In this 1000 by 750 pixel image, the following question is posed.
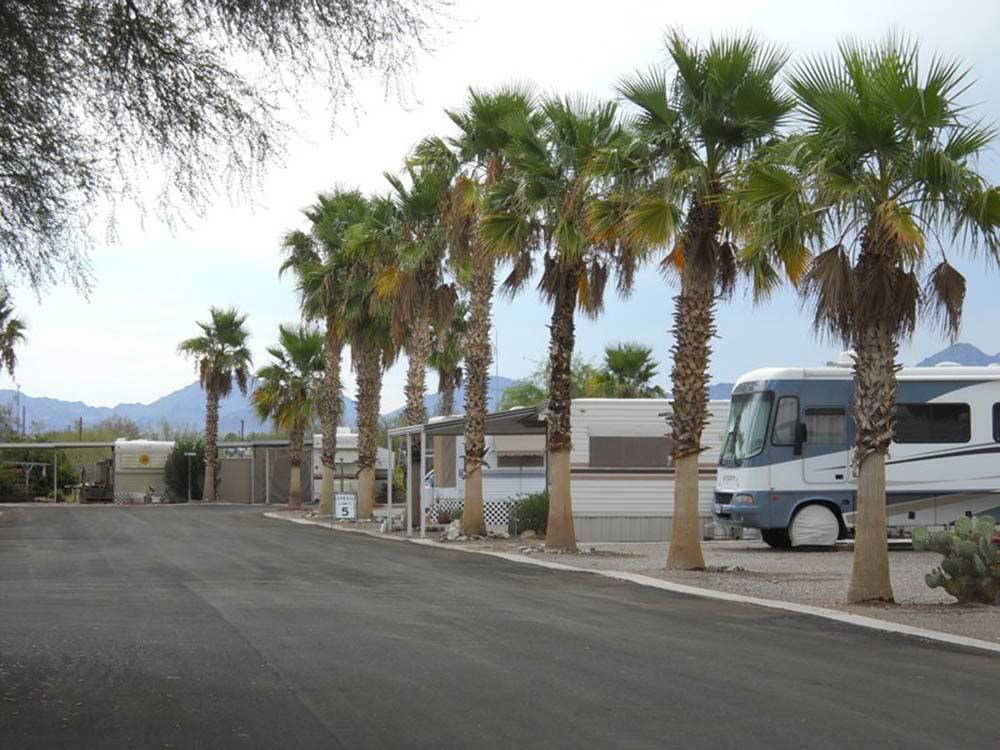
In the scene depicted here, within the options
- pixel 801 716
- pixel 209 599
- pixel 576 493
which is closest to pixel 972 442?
pixel 576 493

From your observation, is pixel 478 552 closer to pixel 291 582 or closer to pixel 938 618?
pixel 291 582

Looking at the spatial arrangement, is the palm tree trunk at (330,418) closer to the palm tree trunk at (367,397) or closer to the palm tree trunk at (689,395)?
the palm tree trunk at (367,397)

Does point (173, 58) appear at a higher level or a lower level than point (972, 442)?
higher

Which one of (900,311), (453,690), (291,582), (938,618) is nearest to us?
(453,690)

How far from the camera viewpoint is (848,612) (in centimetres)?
1470

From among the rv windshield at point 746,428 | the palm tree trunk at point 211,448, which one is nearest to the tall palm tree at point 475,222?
the rv windshield at point 746,428

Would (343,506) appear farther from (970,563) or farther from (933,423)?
(970,563)

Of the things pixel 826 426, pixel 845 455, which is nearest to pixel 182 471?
pixel 826 426

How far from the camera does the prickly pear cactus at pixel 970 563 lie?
15289mm

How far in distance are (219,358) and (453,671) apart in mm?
52316

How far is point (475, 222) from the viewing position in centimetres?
2914

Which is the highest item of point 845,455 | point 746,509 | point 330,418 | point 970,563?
point 330,418

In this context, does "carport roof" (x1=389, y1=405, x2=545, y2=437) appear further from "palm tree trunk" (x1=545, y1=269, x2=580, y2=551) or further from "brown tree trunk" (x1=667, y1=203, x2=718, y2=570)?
"brown tree trunk" (x1=667, y1=203, x2=718, y2=570)

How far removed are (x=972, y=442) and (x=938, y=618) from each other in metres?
13.5
